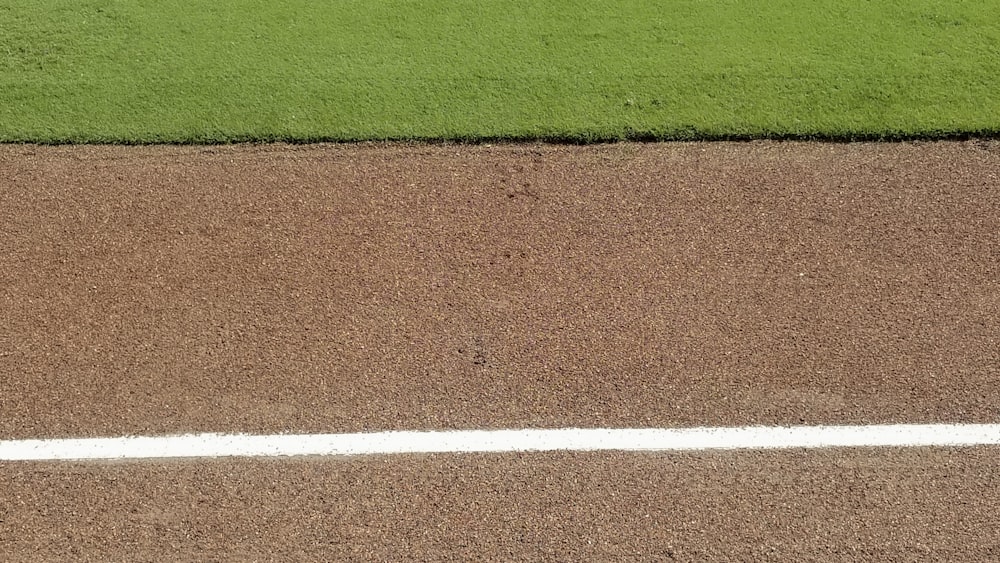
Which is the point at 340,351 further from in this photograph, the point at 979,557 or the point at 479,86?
the point at 979,557

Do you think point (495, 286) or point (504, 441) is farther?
point (495, 286)

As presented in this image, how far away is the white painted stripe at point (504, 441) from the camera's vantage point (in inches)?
140

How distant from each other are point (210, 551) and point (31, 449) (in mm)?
1061

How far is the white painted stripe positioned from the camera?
3.56 m

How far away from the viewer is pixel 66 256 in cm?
432

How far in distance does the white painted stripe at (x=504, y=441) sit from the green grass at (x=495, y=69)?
2.04 meters

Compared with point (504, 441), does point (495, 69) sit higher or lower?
higher

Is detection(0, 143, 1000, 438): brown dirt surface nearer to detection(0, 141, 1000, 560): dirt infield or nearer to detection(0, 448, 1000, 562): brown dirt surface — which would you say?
detection(0, 141, 1000, 560): dirt infield

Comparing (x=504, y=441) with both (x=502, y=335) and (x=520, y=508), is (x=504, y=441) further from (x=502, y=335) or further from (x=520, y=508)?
(x=502, y=335)

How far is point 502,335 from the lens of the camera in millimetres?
3922

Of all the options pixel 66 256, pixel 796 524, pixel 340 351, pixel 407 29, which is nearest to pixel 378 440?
pixel 340 351

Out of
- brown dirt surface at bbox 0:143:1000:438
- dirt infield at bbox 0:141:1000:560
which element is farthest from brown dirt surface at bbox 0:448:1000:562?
brown dirt surface at bbox 0:143:1000:438

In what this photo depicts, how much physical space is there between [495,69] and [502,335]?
86.7 inches

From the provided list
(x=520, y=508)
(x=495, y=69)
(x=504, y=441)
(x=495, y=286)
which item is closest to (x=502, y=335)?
(x=495, y=286)
